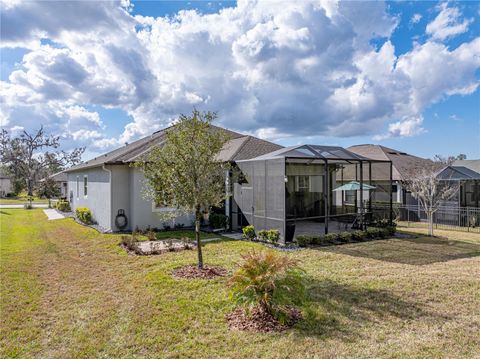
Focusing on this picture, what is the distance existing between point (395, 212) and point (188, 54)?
48.1 feet

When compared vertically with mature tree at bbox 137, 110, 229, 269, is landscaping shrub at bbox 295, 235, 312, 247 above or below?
below

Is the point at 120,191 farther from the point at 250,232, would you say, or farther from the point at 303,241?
the point at 303,241

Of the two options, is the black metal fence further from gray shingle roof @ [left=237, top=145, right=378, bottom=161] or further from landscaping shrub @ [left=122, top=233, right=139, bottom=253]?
landscaping shrub @ [left=122, top=233, right=139, bottom=253]

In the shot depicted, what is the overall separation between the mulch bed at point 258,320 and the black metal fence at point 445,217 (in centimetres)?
1440

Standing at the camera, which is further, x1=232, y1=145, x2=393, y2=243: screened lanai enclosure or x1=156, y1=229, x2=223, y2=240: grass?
x1=156, y1=229, x2=223, y2=240: grass

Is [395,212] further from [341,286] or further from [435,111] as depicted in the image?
[341,286]

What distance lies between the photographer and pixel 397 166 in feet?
72.0

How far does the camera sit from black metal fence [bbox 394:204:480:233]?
675 inches

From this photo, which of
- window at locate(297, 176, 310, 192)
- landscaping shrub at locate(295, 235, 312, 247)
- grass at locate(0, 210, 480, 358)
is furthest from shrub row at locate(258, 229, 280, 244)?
window at locate(297, 176, 310, 192)

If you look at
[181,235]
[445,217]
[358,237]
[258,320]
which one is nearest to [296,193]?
[358,237]

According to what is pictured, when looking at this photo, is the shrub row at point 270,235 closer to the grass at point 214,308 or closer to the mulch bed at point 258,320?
the grass at point 214,308

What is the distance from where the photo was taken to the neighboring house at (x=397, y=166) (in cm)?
2042

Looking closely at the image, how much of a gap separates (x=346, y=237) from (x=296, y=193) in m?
5.36

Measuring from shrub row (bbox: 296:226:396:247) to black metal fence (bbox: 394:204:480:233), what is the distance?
5.36 metres
